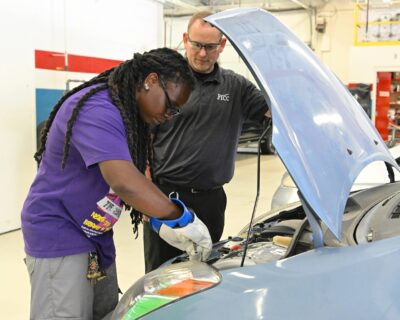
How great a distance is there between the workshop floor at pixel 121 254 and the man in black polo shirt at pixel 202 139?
50.6 inches

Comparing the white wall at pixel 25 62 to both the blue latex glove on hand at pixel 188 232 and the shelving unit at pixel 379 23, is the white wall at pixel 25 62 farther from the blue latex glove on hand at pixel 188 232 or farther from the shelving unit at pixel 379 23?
the shelving unit at pixel 379 23

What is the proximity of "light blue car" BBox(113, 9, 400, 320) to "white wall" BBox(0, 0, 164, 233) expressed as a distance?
4059 millimetres

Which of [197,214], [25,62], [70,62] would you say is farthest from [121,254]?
[70,62]

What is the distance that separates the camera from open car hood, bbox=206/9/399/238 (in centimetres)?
139

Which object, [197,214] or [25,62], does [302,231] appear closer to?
[197,214]

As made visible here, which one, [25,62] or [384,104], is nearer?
[25,62]

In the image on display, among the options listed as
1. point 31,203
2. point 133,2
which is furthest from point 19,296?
point 133,2

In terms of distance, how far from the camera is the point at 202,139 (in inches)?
103

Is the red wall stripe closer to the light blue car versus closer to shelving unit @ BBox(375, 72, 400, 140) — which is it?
the light blue car

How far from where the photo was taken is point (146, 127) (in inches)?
71.6

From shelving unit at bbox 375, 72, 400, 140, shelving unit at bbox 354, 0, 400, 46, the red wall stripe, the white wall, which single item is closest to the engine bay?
the white wall

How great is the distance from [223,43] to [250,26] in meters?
0.90

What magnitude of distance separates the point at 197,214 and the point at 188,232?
998 mm

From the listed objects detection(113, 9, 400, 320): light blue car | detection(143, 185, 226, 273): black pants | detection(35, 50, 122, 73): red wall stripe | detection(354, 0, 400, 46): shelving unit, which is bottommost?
detection(143, 185, 226, 273): black pants
